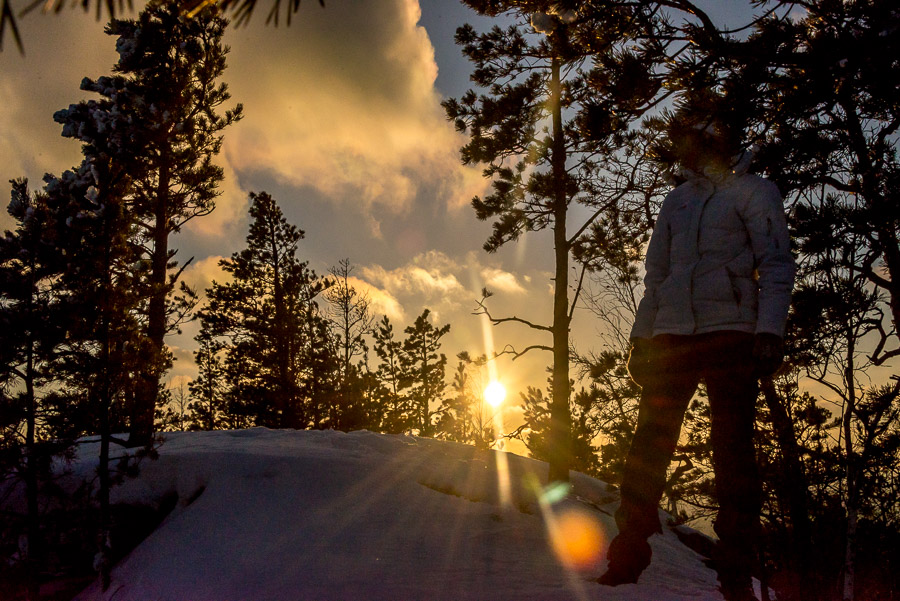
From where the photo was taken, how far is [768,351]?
2.49 meters

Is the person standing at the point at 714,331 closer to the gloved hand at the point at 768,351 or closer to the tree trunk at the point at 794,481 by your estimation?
the gloved hand at the point at 768,351

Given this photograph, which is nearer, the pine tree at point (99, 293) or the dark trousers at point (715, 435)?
the dark trousers at point (715, 435)

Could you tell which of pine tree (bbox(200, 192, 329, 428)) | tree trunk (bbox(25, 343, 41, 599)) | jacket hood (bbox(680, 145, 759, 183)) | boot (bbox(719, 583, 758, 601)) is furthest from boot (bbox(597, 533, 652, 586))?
pine tree (bbox(200, 192, 329, 428))

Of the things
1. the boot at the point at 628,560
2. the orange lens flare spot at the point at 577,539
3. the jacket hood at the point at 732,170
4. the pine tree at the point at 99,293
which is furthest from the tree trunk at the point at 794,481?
the pine tree at the point at 99,293

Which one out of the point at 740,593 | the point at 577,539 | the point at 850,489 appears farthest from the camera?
the point at 577,539

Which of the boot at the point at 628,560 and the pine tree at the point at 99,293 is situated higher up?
the pine tree at the point at 99,293

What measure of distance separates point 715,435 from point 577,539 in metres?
2.37

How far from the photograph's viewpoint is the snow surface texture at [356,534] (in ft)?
10.6

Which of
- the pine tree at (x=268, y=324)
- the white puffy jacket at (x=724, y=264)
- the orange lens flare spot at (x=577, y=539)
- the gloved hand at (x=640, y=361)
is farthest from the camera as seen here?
the pine tree at (x=268, y=324)

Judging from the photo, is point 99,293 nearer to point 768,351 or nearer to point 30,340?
point 30,340

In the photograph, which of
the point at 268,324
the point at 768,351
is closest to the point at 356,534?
the point at 768,351

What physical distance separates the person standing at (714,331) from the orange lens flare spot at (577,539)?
0.87 meters

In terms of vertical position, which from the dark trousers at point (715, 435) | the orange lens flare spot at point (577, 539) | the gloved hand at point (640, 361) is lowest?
the orange lens flare spot at point (577, 539)

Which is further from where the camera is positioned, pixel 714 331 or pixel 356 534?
pixel 356 534
